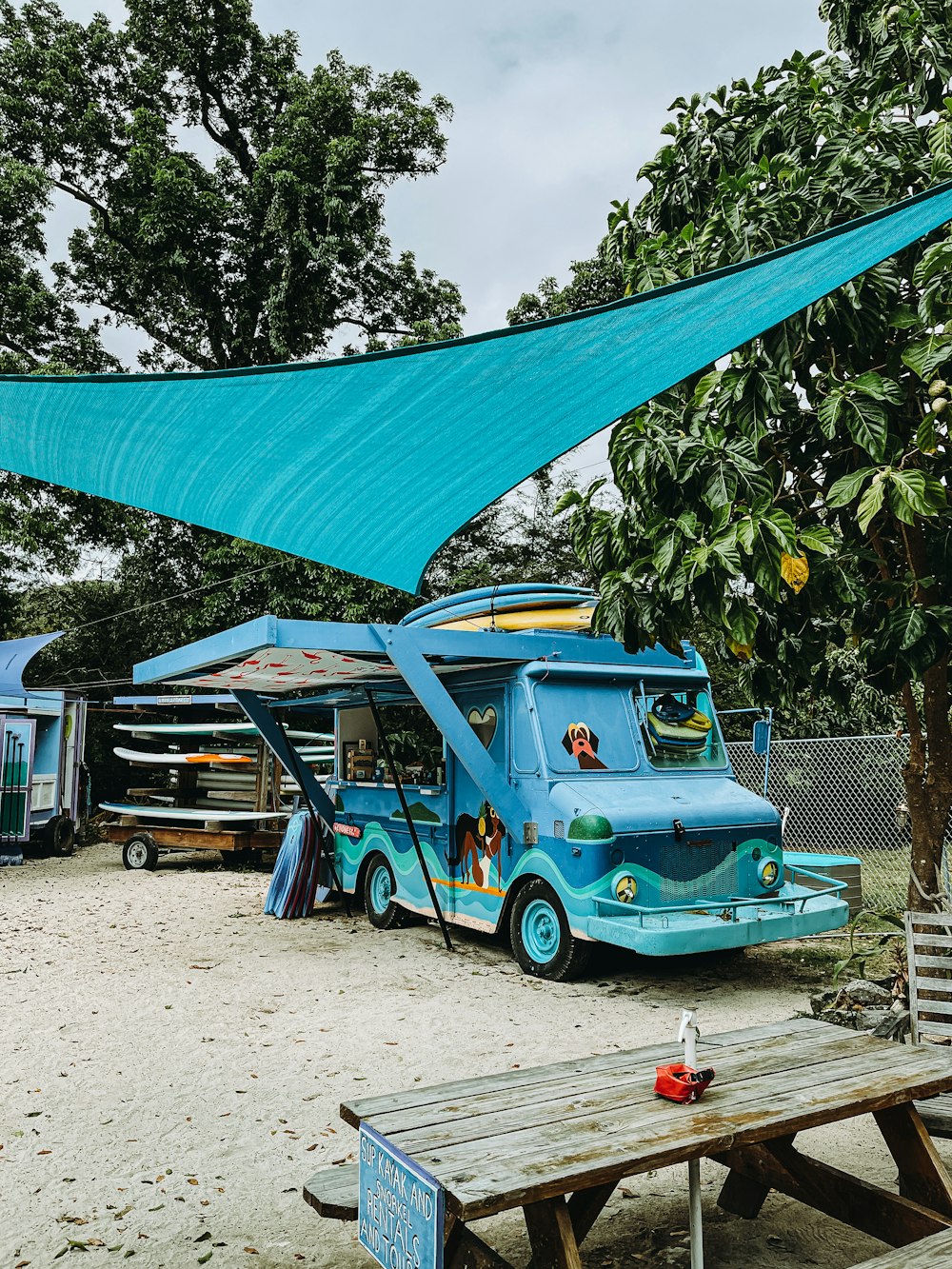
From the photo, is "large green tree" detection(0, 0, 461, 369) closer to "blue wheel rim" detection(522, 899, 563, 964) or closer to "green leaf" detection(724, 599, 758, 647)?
"blue wheel rim" detection(522, 899, 563, 964)

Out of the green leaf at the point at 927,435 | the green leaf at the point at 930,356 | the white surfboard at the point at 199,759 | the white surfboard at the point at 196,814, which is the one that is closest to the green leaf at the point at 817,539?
the green leaf at the point at 927,435

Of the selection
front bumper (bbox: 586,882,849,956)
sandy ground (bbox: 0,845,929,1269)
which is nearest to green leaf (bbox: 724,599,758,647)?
sandy ground (bbox: 0,845,929,1269)

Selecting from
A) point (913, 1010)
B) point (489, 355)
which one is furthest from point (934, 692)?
point (489, 355)

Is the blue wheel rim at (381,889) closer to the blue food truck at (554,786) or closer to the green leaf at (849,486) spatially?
the blue food truck at (554,786)

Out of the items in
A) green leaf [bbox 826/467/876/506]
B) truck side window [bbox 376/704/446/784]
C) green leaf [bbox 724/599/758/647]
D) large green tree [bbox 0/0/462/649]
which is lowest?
truck side window [bbox 376/704/446/784]

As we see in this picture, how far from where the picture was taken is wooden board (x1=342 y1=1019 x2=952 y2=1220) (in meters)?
2.22

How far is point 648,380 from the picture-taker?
10.2 feet

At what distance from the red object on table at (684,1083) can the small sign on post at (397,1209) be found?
765mm

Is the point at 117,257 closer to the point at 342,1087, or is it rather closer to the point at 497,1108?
the point at 342,1087

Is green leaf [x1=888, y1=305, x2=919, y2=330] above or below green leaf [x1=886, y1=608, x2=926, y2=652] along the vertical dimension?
above

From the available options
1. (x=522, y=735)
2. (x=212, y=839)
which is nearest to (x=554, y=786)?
(x=522, y=735)

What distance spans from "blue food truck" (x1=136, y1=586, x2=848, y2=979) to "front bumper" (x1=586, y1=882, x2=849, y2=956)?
0.01 m

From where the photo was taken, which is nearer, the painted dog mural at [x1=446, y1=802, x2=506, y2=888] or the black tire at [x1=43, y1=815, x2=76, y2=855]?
the painted dog mural at [x1=446, y1=802, x2=506, y2=888]

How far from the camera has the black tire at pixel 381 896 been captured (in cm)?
897
